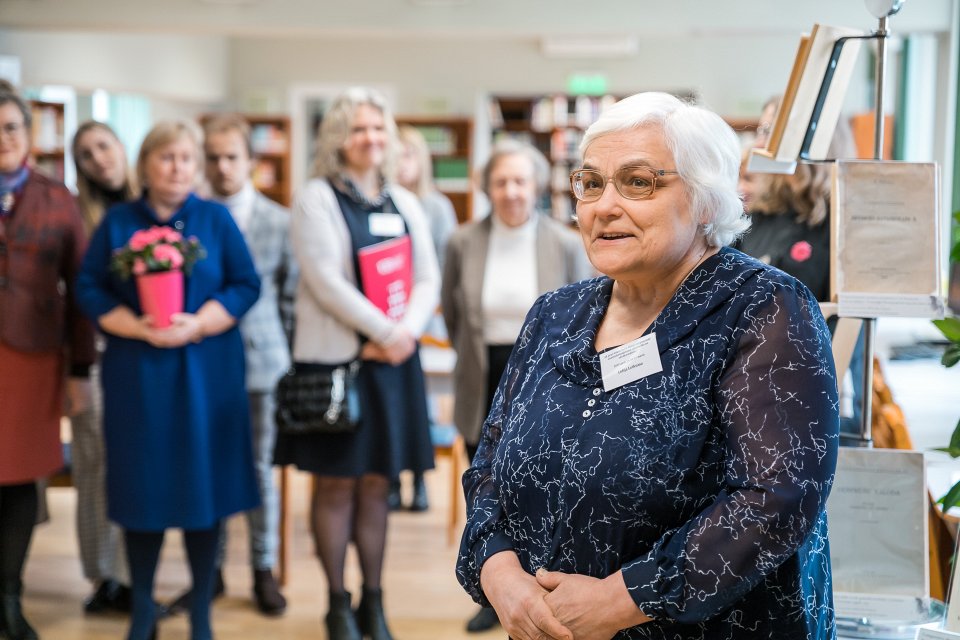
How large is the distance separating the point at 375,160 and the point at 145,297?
83cm

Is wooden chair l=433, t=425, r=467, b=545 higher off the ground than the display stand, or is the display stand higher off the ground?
the display stand

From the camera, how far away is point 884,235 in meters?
1.96

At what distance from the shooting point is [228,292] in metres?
3.08

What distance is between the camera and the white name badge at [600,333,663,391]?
4.98ft

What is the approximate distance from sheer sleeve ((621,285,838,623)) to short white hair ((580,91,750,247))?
0.21m

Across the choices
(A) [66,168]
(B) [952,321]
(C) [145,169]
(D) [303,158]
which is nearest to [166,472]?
(C) [145,169]

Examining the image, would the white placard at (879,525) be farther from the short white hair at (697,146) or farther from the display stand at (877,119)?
the short white hair at (697,146)

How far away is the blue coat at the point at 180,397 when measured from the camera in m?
2.94

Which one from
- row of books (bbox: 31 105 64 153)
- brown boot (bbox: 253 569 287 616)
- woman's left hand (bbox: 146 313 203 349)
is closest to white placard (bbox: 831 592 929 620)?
woman's left hand (bbox: 146 313 203 349)

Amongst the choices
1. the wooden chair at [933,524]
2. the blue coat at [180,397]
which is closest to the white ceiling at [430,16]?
the blue coat at [180,397]

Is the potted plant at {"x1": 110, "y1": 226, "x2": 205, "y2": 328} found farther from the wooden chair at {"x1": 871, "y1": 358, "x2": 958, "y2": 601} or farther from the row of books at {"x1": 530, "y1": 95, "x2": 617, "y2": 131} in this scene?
the row of books at {"x1": 530, "y1": 95, "x2": 617, "y2": 131}

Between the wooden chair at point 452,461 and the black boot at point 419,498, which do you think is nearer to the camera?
the wooden chair at point 452,461

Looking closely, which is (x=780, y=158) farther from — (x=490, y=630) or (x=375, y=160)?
(x=490, y=630)

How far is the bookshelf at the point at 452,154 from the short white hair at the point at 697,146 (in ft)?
31.5
